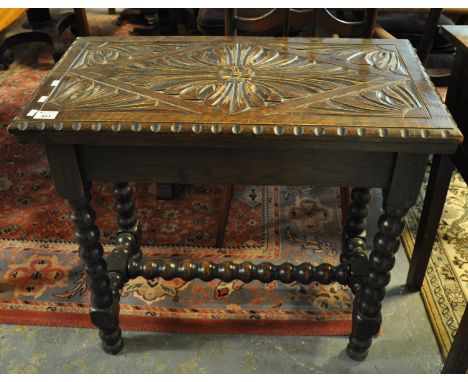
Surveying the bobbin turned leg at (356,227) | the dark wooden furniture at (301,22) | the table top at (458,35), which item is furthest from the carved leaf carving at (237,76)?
the bobbin turned leg at (356,227)

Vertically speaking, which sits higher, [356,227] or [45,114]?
[45,114]

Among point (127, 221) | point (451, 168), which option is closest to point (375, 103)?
point (451, 168)

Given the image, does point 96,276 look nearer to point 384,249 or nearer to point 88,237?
point 88,237

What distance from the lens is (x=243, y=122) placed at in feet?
3.11

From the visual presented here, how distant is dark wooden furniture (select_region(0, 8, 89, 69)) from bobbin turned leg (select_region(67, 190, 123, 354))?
2208mm

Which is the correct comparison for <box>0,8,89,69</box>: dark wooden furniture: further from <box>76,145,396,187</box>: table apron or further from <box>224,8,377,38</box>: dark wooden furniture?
<box>76,145,396,187</box>: table apron

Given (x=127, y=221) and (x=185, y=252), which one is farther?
(x=185, y=252)

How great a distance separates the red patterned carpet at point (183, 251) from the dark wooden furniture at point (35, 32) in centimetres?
105

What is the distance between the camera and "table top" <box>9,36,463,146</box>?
943 mm

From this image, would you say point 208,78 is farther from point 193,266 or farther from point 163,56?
point 193,266

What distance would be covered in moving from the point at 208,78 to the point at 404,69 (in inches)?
18.2

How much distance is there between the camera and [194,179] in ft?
3.43

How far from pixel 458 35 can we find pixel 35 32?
2854 millimetres

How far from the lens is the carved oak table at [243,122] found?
94cm
